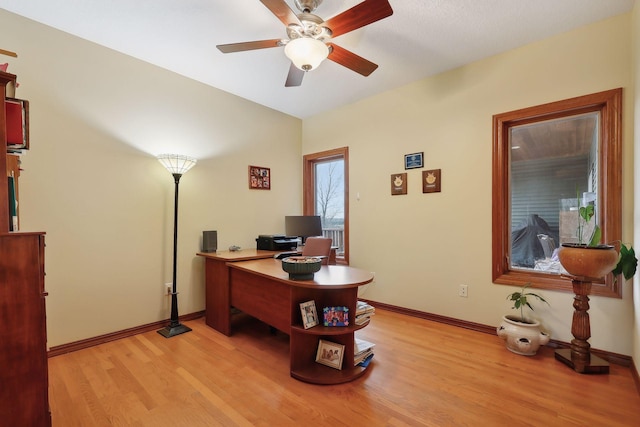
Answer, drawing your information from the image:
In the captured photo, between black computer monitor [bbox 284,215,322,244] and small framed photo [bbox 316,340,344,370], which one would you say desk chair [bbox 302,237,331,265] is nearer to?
small framed photo [bbox 316,340,344,370]

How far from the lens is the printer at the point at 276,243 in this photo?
339 cm

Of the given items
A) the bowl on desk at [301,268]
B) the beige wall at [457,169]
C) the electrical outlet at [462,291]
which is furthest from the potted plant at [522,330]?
the bowl on desk at [301,268]

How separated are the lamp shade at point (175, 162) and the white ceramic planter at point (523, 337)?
10.6ft

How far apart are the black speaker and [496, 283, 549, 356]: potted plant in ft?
9.61

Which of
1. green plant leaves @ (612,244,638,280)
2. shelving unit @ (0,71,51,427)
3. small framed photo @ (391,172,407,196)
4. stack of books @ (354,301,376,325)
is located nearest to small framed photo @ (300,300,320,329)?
stack of books @ (354,301,376,325)

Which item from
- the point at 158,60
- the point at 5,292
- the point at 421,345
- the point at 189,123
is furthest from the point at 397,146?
the point at 5,292

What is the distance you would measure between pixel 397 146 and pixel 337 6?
1.72m

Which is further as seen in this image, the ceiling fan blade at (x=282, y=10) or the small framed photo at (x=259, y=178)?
the small framed photo at (x=259, y=178)

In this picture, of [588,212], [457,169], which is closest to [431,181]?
[457,169]

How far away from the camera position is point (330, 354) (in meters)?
2.09

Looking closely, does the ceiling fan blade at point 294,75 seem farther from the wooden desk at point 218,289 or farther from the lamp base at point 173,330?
the lamp base at point 173,330

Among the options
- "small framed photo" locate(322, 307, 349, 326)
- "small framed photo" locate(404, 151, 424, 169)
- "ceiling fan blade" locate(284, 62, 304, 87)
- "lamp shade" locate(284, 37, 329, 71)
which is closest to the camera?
"lamp shade" locate(284, 37, 329, 71)

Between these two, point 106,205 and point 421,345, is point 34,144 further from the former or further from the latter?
point 421,345

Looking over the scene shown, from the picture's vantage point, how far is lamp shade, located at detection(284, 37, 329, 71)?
5.78ft
